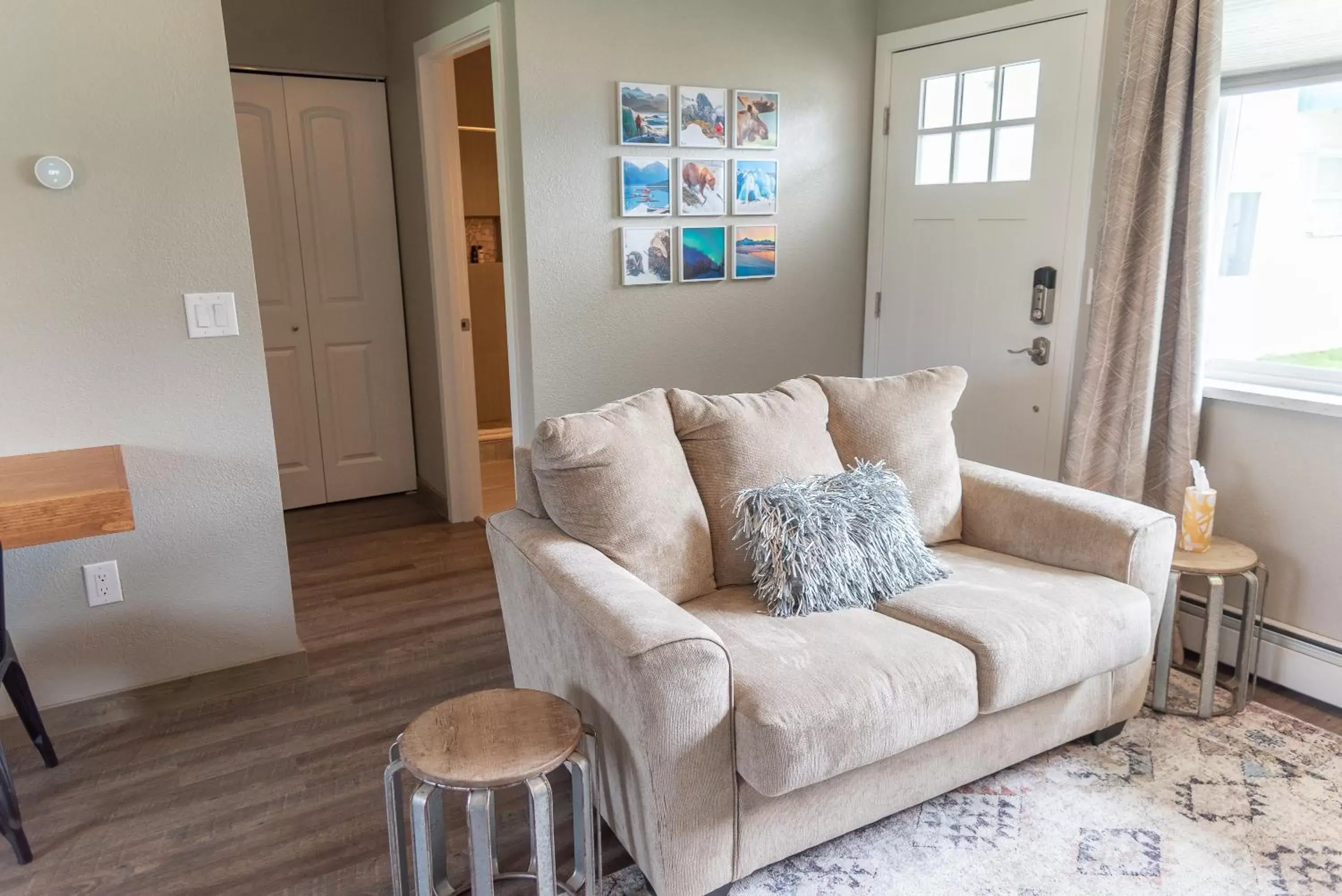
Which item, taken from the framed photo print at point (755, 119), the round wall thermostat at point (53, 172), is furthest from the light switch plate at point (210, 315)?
the framed photo print at point (755, 119)

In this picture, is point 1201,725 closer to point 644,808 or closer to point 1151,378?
point 1151,378

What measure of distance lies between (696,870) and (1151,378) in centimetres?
203

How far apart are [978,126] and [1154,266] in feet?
3.17

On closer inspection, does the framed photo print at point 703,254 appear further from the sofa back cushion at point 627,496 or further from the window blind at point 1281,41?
the window blind at point 1281,41

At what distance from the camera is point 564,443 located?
82.1 inches

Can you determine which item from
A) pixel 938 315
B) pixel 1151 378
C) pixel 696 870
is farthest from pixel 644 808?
pixel 938 315

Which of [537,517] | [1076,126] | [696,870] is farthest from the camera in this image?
[1076,126]

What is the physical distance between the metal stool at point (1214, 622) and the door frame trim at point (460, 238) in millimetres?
2129

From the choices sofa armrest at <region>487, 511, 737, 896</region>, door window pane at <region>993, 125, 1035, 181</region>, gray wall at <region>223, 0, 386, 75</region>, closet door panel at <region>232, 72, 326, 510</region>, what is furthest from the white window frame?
→ closet door panel at <region>232, 72, 326, 510</region>

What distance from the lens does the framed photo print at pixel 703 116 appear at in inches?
134

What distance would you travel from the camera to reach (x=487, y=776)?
157 cm

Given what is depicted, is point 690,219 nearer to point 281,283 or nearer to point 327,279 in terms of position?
point 327,279

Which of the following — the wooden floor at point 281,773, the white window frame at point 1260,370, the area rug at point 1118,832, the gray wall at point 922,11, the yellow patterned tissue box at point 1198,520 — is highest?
the gray wall at point 922,11

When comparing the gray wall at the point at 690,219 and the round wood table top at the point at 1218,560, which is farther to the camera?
the gray wall at the point at 690,219
